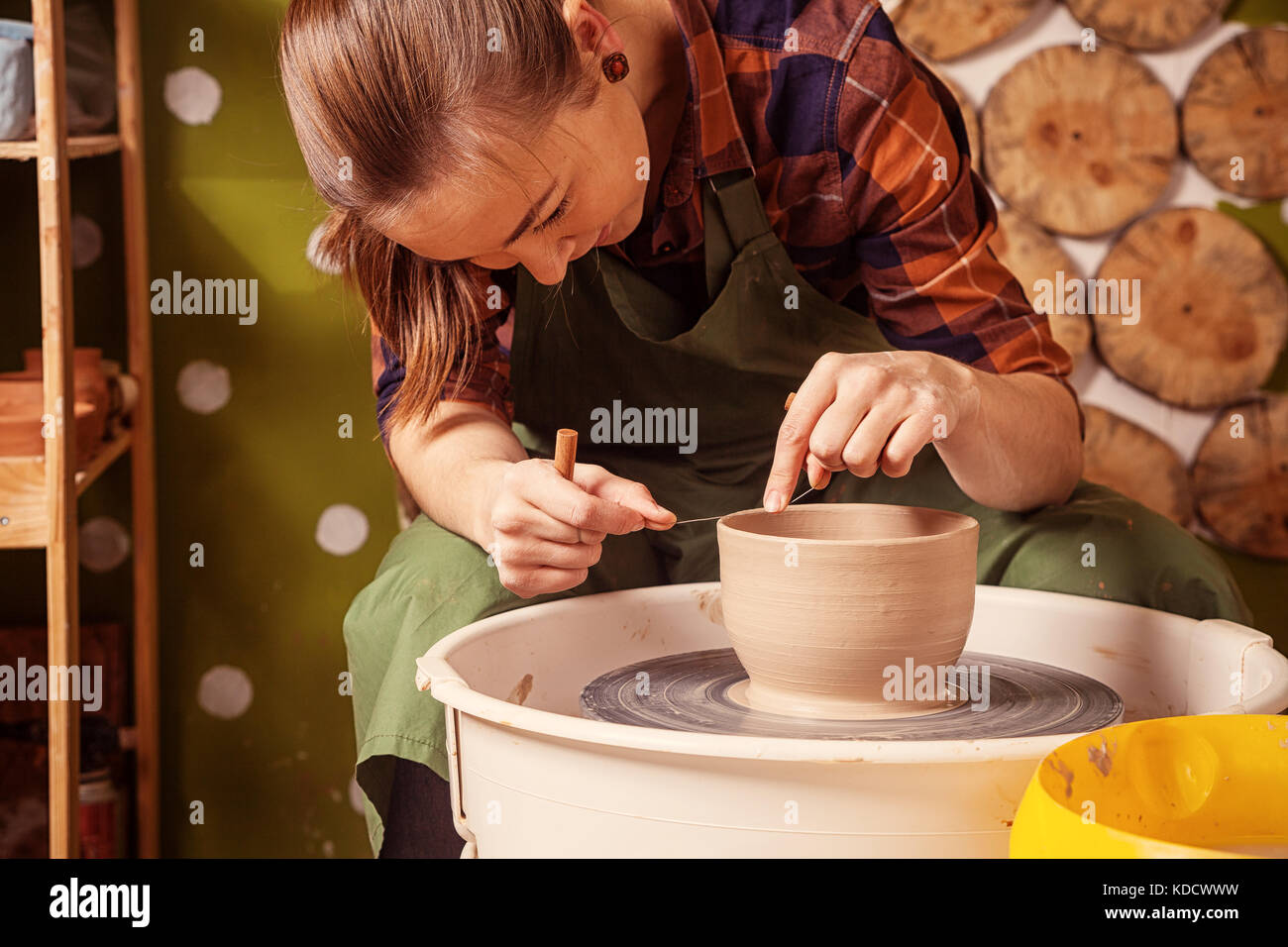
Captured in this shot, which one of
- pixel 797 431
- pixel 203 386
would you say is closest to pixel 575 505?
pixel 797 431

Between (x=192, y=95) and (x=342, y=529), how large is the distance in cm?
60

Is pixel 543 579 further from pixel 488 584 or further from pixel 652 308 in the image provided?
pixel 652 308

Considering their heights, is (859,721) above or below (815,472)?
below

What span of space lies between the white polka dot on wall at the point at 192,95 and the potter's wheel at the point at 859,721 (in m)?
1.04

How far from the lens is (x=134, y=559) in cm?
154

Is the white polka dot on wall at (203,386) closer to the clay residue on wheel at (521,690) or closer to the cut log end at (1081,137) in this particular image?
the clay residue on wheel at (521,690)

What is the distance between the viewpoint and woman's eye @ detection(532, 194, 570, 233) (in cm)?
86

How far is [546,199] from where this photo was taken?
0.84 meters

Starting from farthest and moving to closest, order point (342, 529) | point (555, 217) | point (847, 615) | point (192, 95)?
point (342, 529), point (192, 95), point (555, 217), point (847, 615)

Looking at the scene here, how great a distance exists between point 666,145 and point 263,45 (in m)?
0.72

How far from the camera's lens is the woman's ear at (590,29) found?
858mm

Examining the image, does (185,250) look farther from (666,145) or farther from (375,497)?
(666,145)

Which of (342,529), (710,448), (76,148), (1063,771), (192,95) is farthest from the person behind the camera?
(342,529)
